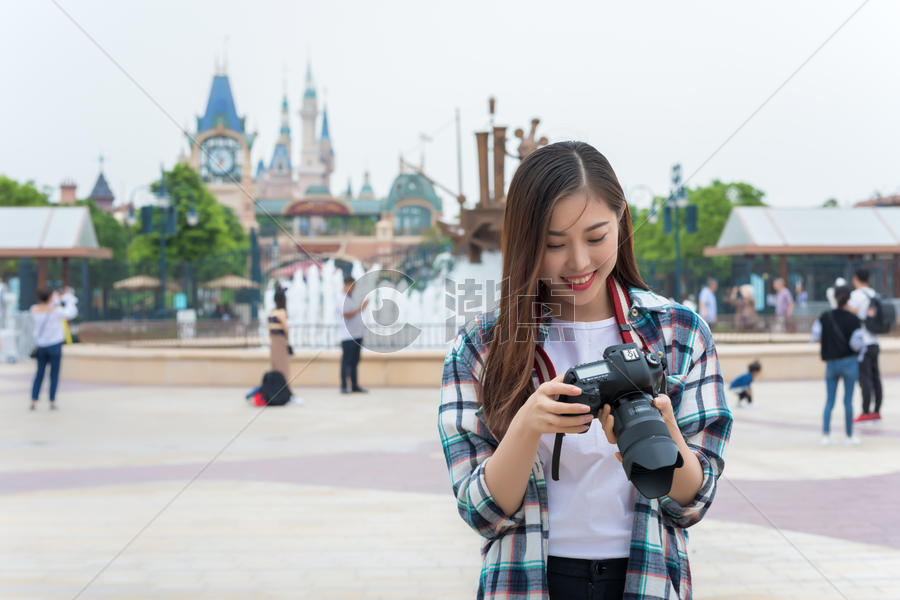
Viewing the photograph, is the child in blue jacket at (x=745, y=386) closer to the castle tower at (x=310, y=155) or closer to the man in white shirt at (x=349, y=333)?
the man in white shirt at (x=349, y=333)

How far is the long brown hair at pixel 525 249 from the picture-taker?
4.29 feet

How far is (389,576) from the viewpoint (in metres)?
3.77

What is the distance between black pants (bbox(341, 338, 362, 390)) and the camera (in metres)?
10.7

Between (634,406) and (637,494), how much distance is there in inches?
10.8

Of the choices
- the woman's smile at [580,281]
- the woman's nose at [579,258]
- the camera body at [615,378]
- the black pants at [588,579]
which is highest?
the woman's nose at [579,258]

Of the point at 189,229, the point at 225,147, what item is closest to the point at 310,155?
the point at 225,147

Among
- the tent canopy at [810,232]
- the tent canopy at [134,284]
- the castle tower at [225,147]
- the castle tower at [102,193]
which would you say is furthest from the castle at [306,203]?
the tent canopy at [810,232]

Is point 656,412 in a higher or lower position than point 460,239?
lower

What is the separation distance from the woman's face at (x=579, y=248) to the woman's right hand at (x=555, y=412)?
23cm

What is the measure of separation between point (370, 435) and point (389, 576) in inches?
156

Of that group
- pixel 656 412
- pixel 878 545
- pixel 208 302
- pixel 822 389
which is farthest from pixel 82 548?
pixel 208 302

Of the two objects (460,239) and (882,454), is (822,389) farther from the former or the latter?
(460,239)

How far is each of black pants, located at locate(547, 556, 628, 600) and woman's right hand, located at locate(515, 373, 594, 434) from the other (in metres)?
0.30

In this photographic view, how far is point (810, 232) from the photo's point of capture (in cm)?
2244
